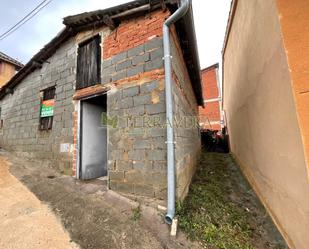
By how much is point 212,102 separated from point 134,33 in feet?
47.8

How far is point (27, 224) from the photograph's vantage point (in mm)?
2412

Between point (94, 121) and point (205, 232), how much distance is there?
147 inches

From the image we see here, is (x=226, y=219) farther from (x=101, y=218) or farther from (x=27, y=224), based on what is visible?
(x=27, y=224)

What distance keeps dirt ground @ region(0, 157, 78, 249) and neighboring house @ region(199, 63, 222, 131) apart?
14.8m

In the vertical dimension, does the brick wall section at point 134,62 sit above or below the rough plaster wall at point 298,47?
above

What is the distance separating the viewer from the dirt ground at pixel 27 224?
6.84 feet

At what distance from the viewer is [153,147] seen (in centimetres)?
290

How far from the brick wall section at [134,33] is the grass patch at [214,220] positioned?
3.22m

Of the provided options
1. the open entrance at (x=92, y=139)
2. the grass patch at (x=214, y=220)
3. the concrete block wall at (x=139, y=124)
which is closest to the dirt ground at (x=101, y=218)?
the grass patch at (x=214, y=220)

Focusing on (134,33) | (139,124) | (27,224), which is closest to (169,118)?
(139,124)

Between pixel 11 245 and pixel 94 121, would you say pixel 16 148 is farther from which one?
pixel 11 245

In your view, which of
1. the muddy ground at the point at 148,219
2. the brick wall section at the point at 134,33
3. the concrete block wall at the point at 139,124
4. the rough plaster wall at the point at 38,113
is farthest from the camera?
the rough plaster wall at the point at 38,113

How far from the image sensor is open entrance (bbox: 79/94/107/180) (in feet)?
14.0

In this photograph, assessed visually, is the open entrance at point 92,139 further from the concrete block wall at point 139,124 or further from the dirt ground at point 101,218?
the concrete block wall at point 139,124
